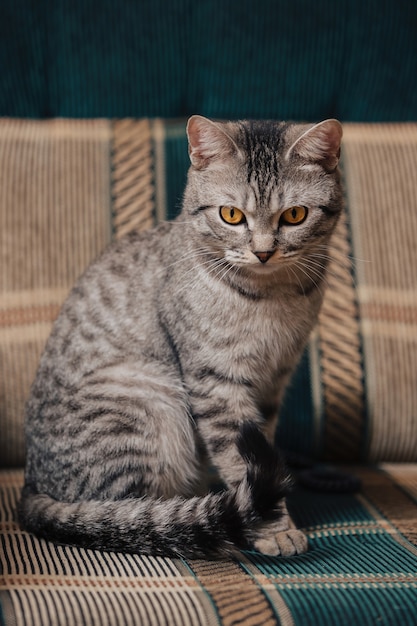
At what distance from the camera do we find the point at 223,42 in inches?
72.8

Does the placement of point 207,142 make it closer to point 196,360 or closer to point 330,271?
point 196,360

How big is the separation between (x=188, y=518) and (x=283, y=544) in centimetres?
19

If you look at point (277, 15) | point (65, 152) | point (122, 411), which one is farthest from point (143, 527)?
point (277, 15)

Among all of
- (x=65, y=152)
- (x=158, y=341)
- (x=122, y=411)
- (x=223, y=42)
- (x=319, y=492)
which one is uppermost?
(x=223, y=42)

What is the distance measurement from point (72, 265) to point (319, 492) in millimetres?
744

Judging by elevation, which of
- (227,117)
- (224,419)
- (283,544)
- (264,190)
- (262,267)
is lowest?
(283,544)

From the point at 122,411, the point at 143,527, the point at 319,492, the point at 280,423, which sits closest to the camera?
the point at 143,527

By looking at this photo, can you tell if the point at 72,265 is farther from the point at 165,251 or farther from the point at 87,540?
the point at 87,540

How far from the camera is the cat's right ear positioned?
1319 mm

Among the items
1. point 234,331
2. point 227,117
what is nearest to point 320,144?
point 234,331

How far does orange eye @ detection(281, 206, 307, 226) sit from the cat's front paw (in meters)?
0.53

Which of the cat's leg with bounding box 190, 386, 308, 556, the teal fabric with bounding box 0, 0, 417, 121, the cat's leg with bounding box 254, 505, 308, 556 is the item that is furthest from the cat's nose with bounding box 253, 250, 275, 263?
the teal fabric with bounding box 0, 0, 417, 121

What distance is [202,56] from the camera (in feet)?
6.10

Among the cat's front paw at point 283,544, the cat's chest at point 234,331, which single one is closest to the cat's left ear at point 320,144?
the cat's chest at point 234,331
